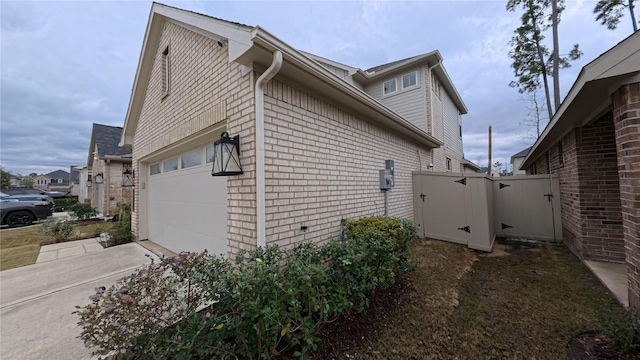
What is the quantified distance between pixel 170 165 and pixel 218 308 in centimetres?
464

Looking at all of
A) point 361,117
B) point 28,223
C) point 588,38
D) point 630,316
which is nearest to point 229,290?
point 630,316

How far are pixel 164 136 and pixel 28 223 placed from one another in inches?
458

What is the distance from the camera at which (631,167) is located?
8.25 ft

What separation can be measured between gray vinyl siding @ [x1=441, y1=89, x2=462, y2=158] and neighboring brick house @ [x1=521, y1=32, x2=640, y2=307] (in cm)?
503

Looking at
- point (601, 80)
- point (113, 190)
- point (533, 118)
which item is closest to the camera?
point (601, 80)

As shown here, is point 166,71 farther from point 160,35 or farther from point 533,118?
point 533,118

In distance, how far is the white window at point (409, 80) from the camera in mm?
9867

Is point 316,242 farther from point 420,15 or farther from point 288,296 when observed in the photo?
point 420,15

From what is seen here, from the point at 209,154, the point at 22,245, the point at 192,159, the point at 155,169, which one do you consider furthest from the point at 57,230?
the point at 209,154

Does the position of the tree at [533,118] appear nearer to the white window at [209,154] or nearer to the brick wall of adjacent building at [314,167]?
the brick wall of adjacent building at [314,167]

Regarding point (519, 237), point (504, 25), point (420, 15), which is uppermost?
point (504, 25)

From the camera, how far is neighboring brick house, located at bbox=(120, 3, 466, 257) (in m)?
2.90

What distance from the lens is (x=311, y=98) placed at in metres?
3.65

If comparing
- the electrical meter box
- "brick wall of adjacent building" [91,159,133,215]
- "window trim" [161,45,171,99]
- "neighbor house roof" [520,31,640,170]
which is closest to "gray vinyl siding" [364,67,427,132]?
the electrical meter box
